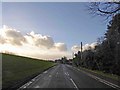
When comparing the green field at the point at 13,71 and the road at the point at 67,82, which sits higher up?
the green field at the point at 13,71

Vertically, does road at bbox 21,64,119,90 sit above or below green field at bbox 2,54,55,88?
below

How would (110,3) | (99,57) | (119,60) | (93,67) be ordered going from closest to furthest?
1. (110,3)
2. (119,60)
3. (99,57)
4. (93,67)

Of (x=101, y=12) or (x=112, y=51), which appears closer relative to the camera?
(x=101, y=12)

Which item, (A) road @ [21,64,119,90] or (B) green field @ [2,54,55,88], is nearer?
(A) road @ [21,64,119,90]

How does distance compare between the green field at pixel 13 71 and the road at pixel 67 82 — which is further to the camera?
the green field at pixel 13 71

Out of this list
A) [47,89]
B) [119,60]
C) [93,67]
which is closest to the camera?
[47,89]

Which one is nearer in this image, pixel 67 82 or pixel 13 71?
pixel 67 82

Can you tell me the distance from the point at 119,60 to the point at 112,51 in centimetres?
447

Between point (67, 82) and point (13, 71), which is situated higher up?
point (13, 71)

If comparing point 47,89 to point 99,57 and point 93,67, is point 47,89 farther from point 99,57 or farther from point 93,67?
point 93,67

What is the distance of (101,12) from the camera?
2667 centimetres

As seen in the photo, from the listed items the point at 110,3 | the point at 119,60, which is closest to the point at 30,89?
the point at 110,3

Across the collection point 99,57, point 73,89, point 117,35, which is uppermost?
point 117,35

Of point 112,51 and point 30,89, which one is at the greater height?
point 112,51
